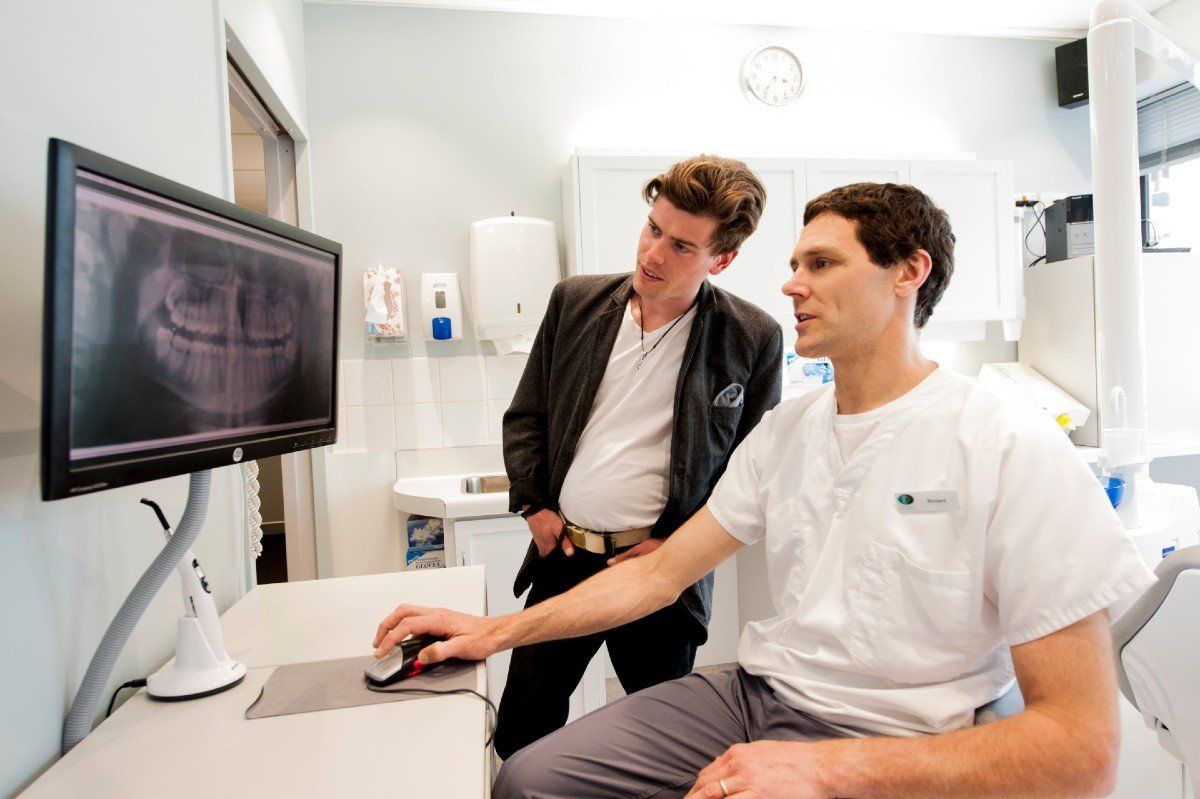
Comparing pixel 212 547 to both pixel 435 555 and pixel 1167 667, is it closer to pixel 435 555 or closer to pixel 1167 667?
pixel 435 555

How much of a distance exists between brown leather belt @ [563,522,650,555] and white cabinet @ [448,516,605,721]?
0.94m

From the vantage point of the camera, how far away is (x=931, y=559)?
0.99m

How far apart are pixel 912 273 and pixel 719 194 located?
440mm

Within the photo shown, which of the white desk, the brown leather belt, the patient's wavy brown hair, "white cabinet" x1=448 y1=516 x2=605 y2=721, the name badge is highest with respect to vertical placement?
Result: the patient's wavy brown hair

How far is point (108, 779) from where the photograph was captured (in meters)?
0.81

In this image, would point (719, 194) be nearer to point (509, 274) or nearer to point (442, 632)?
point (442, 632)

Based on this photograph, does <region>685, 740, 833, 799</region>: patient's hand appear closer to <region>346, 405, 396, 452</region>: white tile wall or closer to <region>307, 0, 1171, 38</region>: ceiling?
<region>346, 405, 396, 452</region>: white tile wall

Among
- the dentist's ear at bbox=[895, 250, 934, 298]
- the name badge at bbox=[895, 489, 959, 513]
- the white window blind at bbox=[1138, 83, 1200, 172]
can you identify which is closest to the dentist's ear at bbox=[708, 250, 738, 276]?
the dentist's ear at bbox=[895, 250, 934, 298]

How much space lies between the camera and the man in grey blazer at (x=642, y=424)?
1.51 metres

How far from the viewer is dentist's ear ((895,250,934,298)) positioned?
1.17 metres

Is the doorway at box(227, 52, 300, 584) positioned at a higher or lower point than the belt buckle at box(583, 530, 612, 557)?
higher

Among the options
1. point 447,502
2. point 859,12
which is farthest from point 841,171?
point 447,502

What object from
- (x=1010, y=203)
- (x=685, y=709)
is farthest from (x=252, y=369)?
(x=1010, y=203)

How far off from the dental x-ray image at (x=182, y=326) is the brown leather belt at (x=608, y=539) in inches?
25.4
